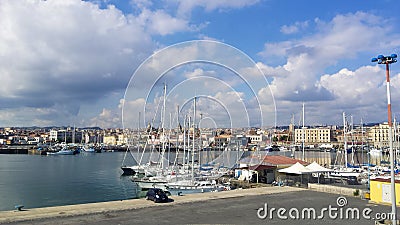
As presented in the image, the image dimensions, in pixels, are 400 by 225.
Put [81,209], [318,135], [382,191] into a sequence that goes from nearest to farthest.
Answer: [81,209] < [382,191] < [318,135]

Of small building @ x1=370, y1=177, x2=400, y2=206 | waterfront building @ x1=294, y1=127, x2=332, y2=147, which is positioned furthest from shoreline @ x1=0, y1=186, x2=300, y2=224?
waterfront building @ x1=294, y1=127, x2=332, y2=147

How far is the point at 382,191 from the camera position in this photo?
2156 cm

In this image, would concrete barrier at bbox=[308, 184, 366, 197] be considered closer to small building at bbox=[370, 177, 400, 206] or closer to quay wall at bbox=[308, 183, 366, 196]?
quay wall at bbox=[308, 183, 366, 196]

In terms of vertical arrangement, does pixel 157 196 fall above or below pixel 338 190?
above

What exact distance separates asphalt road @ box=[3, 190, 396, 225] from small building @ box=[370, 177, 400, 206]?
710mm

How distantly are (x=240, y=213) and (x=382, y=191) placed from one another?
29.8ft

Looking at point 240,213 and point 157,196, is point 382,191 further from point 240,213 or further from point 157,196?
point 157,196

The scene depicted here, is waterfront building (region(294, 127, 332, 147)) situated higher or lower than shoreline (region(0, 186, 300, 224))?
higher

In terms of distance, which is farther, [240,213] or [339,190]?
[339,190]

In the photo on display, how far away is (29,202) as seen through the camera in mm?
35812

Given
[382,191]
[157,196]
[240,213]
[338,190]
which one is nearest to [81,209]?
[157,196]

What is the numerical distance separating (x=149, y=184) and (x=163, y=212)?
22.2m

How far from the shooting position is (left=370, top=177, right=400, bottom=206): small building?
21.0 metres

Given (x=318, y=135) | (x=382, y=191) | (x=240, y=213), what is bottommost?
(x=240, y=213)
